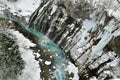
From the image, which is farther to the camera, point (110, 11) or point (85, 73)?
point (110, 11)

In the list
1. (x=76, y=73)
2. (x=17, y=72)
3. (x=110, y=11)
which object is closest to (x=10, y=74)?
(x=17, y=72)

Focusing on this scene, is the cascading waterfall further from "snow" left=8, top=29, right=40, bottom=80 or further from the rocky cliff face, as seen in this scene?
"snow" left=8, top=29, right=40, bottom=80

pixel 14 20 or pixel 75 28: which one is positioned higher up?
pixel 14 20

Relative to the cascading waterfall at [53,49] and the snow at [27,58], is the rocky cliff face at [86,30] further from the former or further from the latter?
the snow at [27,58]

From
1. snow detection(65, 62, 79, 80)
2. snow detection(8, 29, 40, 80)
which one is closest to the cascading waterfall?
snow detection(65, 62, 79, 80)

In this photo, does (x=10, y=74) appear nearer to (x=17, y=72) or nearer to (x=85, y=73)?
(x=17, y=72)

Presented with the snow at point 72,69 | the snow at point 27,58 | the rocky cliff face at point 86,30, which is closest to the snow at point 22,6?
the rocky cliff face at point 86,30
